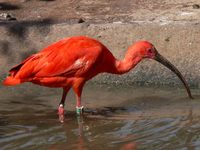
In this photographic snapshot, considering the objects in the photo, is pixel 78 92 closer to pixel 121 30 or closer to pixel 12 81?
pixel 12 81

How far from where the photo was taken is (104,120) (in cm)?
711

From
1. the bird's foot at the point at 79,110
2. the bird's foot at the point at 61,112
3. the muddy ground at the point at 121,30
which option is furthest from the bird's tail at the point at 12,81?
the muddy ground at the point at 121,30

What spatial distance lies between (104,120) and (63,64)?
0.75 m

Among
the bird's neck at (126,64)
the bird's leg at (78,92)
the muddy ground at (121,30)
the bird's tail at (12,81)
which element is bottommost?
the bird's leg at (78,92)

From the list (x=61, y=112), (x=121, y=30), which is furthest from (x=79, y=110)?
(x=121, y=30)

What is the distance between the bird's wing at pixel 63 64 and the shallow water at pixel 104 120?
524mm

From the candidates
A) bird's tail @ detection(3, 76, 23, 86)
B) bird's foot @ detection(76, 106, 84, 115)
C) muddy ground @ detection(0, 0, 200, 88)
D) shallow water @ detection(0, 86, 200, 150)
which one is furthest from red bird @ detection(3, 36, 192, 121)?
muddy ground @ detection(0, 0, 200, 88)

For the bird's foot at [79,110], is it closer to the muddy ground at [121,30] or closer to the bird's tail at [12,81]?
the bird's tail at [12,81]

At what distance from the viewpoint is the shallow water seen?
6.26 meters

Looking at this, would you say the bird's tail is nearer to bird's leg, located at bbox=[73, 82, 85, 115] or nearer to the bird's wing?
the bird's wing

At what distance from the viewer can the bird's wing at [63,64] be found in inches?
276

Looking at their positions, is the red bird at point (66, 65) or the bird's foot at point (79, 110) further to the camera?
the bird's foot at point (79, 110)

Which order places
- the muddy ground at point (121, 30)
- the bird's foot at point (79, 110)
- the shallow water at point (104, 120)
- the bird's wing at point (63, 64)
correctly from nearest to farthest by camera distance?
the shallow water at point (104, 120) → the bird's wing at point (63, 64) → the bird's foot at point (79, 110) → the muddy ground at point (121, 30)

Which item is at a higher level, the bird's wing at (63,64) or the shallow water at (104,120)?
the bird's wing at (63,64)
